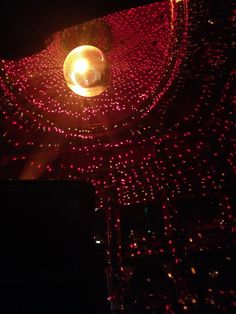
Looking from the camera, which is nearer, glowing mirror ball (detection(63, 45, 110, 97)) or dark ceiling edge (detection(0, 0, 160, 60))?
dark ceiling edge (detection(0, 0, 160, 60))

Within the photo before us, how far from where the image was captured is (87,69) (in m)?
1.18

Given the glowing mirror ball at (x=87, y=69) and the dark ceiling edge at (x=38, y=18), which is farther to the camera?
the glowing mirror ball at (x=87, y=69)

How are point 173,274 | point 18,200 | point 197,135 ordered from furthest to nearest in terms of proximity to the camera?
point 197,135, point 173,274, point 18,200

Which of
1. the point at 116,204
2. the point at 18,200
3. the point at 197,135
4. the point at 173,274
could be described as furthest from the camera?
the point at 116,204

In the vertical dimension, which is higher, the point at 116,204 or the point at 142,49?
the point at 142,49

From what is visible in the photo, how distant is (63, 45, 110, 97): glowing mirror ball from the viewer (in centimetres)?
116

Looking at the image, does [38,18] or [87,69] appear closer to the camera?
[38,18]

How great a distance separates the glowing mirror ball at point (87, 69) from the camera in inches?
45.6

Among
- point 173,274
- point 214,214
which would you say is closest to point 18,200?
point 173,274

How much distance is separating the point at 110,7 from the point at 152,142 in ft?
5.44

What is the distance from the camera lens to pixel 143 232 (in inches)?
98.7

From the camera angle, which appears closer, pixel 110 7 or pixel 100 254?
pixel 100 254

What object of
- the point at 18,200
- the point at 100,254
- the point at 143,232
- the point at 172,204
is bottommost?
the point at 100,254

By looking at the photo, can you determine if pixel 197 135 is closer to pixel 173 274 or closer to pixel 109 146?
pixel 109 146
